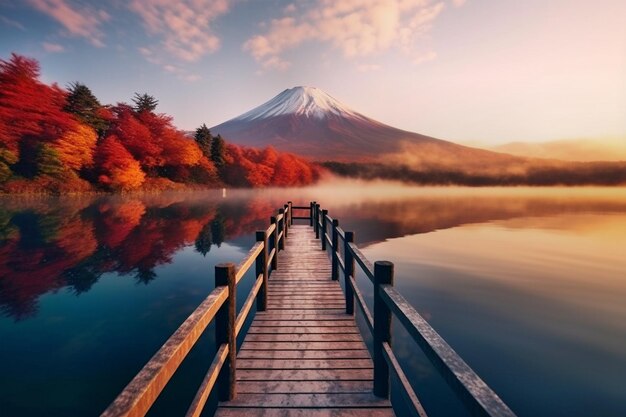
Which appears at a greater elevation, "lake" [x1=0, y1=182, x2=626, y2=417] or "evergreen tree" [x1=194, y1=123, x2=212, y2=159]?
"evergreen tree" [x1=194, y1=123, x2=212, y2=159]

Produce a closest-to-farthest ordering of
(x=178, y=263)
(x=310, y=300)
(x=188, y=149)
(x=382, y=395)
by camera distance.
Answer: (x=382, y=395), (x=310, y=300), (x=178, y=263), (x=188, y=149)

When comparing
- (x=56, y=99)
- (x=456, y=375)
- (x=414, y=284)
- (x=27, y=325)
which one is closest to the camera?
(x=456, y=375)

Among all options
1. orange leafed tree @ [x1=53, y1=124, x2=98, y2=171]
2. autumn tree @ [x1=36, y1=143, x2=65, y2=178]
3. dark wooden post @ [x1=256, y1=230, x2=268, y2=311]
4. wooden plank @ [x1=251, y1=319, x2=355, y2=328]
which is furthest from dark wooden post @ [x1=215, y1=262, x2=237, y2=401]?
orange leafed tree @ [x1=53, y1=124, x2=98, y2=171]

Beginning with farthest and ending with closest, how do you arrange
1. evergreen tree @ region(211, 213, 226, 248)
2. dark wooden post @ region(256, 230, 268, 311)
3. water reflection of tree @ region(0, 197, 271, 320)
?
evergreen tree @ region(211, 213, 226, 248)
water reflection of tree @ region(0, 197, 271, 320)
dark wooden post @ region(256, 230, 268, 311)

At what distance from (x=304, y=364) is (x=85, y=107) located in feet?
175

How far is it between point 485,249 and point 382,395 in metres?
17.9

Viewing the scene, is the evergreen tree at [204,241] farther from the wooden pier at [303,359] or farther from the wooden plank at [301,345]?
the wooden plank at [301,345]

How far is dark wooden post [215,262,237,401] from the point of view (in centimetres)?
335

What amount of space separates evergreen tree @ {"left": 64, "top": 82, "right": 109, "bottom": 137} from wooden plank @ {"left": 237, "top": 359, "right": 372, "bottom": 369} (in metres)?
51.5

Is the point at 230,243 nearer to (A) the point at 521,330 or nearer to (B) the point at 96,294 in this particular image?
(B) the point at 96,294

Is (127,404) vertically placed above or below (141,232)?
above

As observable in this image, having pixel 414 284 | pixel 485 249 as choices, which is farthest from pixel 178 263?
pixel 485 249

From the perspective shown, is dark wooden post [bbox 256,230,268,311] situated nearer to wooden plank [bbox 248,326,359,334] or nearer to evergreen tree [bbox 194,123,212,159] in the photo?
wooden plank [bbox 248,326,359,334]

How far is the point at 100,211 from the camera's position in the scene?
96.9 feet
